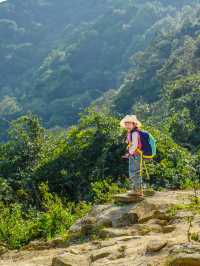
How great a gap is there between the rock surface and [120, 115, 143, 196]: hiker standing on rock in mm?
322

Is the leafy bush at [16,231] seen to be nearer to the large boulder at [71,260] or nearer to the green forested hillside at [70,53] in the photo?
the large boulder at [71,260]

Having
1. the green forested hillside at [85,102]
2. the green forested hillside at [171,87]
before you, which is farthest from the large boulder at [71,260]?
the green forested hillside at [171,87]

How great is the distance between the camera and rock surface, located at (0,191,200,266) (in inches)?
239

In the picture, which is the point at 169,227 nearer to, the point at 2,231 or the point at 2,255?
the point at 2,255

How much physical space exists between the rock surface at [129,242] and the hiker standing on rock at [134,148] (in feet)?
1.06

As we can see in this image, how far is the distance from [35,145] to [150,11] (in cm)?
12067

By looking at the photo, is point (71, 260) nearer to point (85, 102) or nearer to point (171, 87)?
point (171, 87)

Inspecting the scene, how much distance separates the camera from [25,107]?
10669 centimetres

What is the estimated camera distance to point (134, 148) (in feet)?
30.2

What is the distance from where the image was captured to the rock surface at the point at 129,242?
6062 millimetres

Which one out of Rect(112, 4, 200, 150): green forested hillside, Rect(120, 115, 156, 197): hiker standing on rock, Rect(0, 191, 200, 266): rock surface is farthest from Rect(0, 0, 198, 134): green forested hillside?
Rect(0, 191, 200, 266): rock surface

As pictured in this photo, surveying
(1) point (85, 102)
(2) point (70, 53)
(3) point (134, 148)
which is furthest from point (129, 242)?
(2) point (70, 53)

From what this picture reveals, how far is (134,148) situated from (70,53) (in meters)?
118

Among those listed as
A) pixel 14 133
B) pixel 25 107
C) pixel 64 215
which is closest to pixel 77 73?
pixel 25 107
